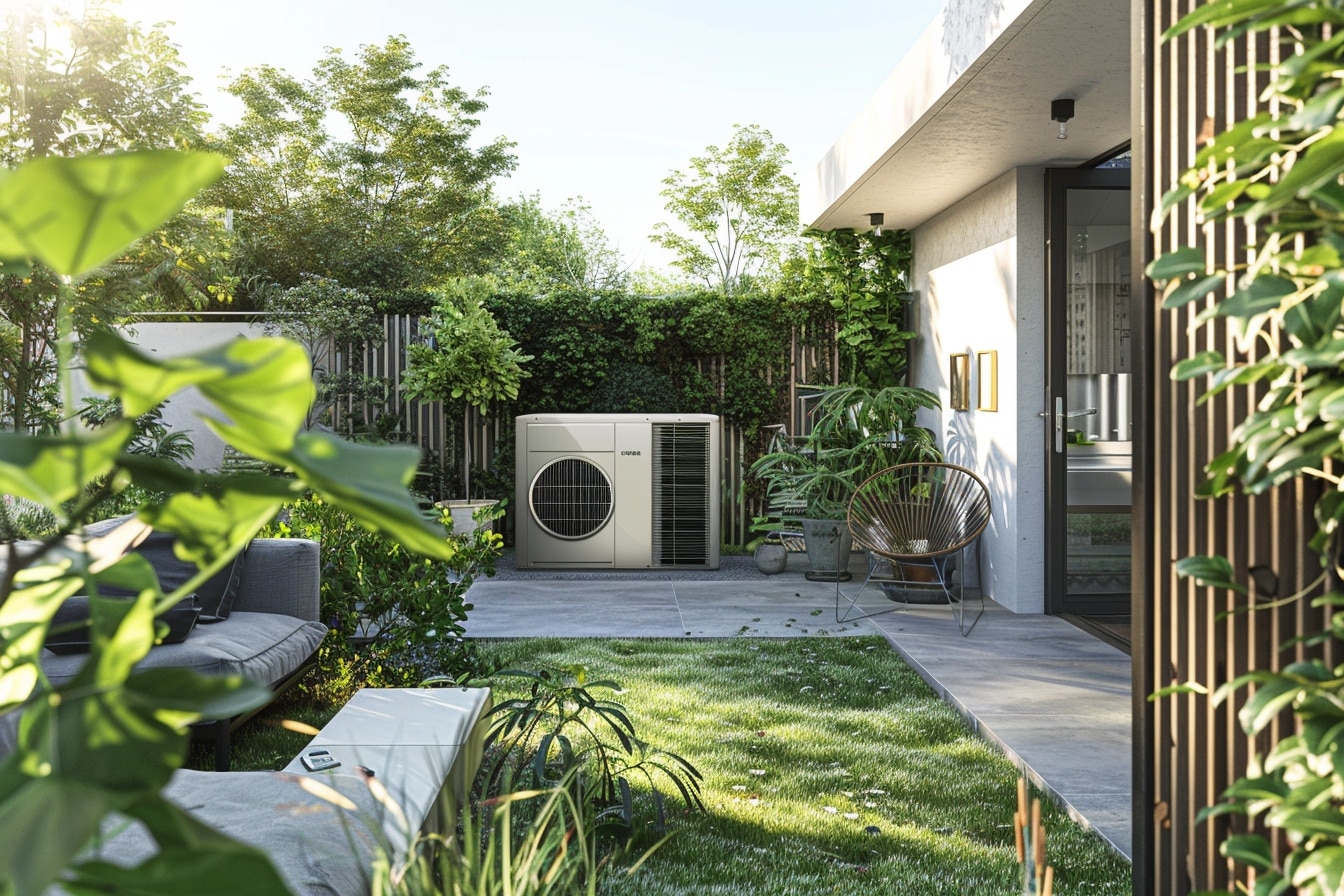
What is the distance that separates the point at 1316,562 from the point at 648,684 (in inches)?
133

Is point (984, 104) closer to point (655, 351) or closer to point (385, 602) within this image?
point (385, 602)

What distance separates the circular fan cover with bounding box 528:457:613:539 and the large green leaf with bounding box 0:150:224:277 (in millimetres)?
7614

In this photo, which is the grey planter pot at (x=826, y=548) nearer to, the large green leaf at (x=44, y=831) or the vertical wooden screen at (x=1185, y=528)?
the vertical wooden screen at (x=1185, y=528)

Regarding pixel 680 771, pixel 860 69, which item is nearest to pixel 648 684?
pixel 680 771

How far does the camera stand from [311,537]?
165 inches

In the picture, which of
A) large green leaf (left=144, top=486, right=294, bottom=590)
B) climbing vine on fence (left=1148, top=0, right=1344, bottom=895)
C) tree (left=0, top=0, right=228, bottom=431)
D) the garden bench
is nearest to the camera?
large green leaf (left=144, top=486, right=294, bottom=590)

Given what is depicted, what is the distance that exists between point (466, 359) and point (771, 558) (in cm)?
259

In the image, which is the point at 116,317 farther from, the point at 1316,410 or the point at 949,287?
the point at 1316,410

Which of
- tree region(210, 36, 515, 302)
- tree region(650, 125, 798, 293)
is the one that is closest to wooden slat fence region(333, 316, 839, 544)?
tree region(210, 36, 515, 302)

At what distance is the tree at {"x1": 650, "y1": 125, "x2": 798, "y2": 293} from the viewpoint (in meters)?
27.8

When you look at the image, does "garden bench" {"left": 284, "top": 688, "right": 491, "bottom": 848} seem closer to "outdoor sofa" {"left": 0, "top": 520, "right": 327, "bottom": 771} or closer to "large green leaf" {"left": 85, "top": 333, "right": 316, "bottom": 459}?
"outdoor sofa" {"left": 0, "top": 520, "right": 327, "bottom": 771}

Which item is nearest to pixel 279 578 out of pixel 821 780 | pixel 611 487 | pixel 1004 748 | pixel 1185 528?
pixel 821 780

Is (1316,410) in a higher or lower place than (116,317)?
lower

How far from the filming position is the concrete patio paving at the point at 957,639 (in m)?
3.42
